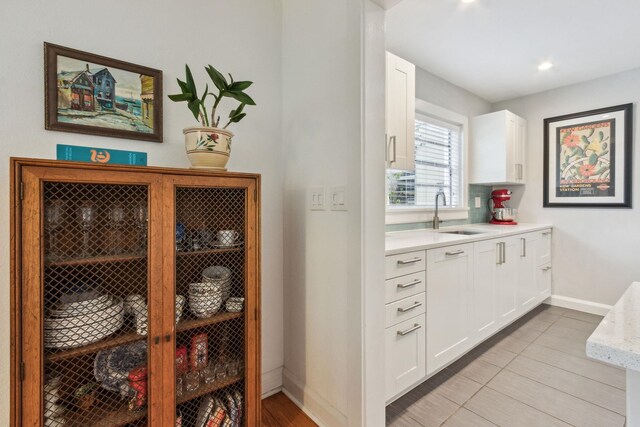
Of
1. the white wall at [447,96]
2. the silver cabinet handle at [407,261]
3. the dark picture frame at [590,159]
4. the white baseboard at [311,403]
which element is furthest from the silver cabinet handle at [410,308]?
the dark picture frame at [590,159]

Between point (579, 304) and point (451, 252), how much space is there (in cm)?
253

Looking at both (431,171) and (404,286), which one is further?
(431,171)

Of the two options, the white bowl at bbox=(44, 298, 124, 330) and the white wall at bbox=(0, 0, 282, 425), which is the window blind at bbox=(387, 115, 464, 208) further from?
the white bowl at bbox=(44, 298, 124, 330)

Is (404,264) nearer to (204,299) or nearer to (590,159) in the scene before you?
(204,299)

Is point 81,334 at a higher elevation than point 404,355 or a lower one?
higher

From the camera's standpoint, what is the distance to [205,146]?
4.16 ft

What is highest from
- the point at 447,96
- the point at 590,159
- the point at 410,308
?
the point at 447,96

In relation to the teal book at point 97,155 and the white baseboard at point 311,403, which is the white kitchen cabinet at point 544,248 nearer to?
the white baseboard at point 311,403

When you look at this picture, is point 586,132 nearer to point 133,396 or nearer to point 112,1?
point 112,1

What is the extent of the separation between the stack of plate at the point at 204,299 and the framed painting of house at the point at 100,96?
0.72 m

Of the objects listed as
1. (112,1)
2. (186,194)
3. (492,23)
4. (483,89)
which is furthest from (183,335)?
(483,89)

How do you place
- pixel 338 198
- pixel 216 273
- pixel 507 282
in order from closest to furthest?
pixel 216 273 < pixel 338 198 < pixel 507 282

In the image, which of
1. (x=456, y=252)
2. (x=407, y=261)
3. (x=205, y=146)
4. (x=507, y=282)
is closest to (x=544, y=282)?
(x=507, y=282)

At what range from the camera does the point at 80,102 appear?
124 cm
